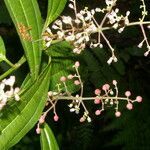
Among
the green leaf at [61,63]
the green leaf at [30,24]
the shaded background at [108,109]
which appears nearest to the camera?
the green leaf at [30,24]

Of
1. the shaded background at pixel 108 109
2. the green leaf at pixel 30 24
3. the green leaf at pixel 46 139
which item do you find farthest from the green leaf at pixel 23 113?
the shaded background at pixel 108 109

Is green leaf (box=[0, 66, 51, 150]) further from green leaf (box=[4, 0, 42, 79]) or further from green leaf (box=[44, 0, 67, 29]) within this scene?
green leaf (box=[44, 0, 67, 29])

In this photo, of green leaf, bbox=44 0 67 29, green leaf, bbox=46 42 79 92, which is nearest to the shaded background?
green leaf, bbox=46 42 79 92

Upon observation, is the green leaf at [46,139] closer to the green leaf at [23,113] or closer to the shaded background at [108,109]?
the green leaf at [23,113]

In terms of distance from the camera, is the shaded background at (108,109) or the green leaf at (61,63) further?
the shaded background at (108,109)

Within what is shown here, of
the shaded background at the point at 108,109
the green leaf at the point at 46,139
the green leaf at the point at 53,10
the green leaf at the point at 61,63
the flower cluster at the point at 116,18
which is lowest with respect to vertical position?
the shaded background at the point at 108,109

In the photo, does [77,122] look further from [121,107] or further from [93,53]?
[93,53]
